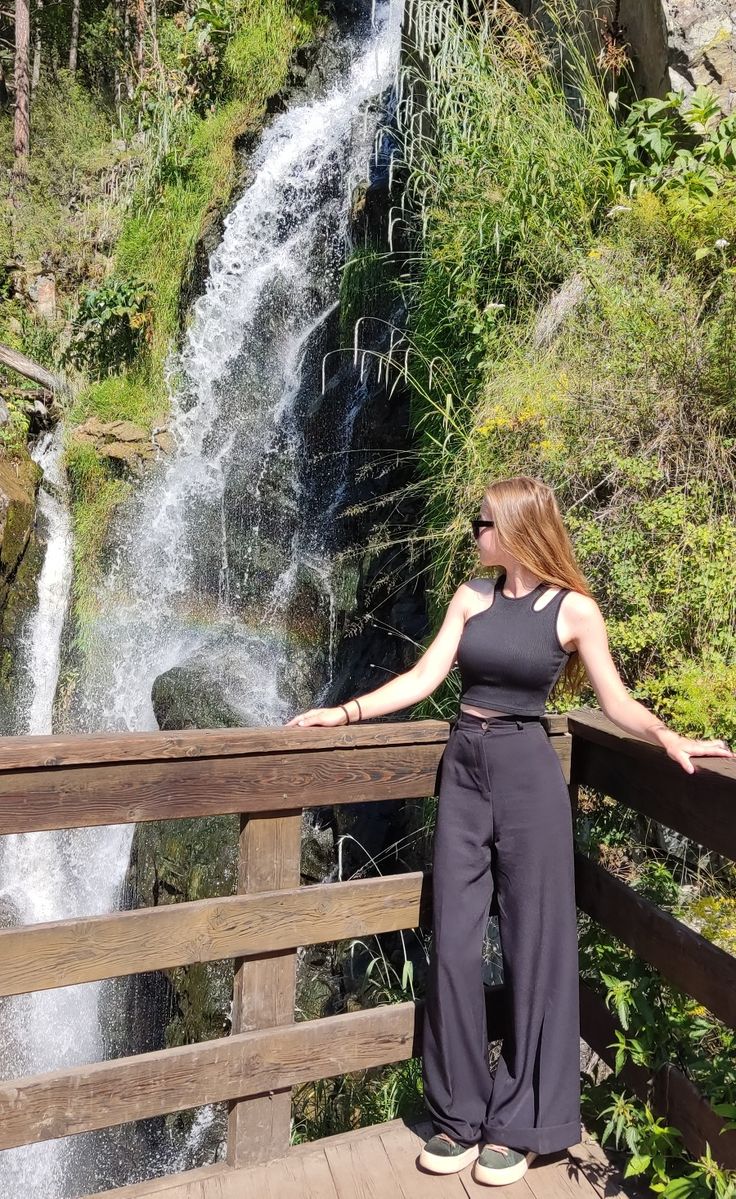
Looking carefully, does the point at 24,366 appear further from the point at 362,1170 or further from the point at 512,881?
the point at 362,1170

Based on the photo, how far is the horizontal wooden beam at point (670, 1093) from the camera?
6.88 feet

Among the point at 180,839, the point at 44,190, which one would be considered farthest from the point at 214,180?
the point at 180,839

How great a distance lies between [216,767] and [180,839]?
368cm

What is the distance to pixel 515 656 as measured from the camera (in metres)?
2.34

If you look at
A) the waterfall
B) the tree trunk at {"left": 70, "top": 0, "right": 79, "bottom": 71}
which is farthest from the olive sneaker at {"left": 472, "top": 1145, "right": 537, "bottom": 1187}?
the tree trunk at {"left": 70, "top": 0, "right": 79, "bottom": 71}

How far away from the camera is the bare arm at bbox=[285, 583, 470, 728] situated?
7.90ft

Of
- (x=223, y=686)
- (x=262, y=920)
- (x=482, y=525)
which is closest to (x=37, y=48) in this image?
(x=223, y=686)

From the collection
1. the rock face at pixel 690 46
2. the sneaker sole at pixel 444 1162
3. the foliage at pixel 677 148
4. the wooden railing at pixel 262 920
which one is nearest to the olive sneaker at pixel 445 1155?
the sneaker sole at pixel 444 1162

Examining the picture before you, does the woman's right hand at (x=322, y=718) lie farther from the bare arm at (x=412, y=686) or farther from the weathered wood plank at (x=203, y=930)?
the weathered wood plank at (x=203, y=930)

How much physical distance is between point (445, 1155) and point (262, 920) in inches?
29.8

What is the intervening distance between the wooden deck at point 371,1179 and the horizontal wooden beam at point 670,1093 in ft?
0.71

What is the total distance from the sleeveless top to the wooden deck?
3.84 feet

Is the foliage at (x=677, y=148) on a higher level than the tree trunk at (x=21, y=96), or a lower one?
lower

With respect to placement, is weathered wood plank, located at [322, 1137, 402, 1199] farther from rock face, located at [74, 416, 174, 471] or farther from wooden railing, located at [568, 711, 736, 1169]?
rock face, located at [74, 416, 174, 471]
